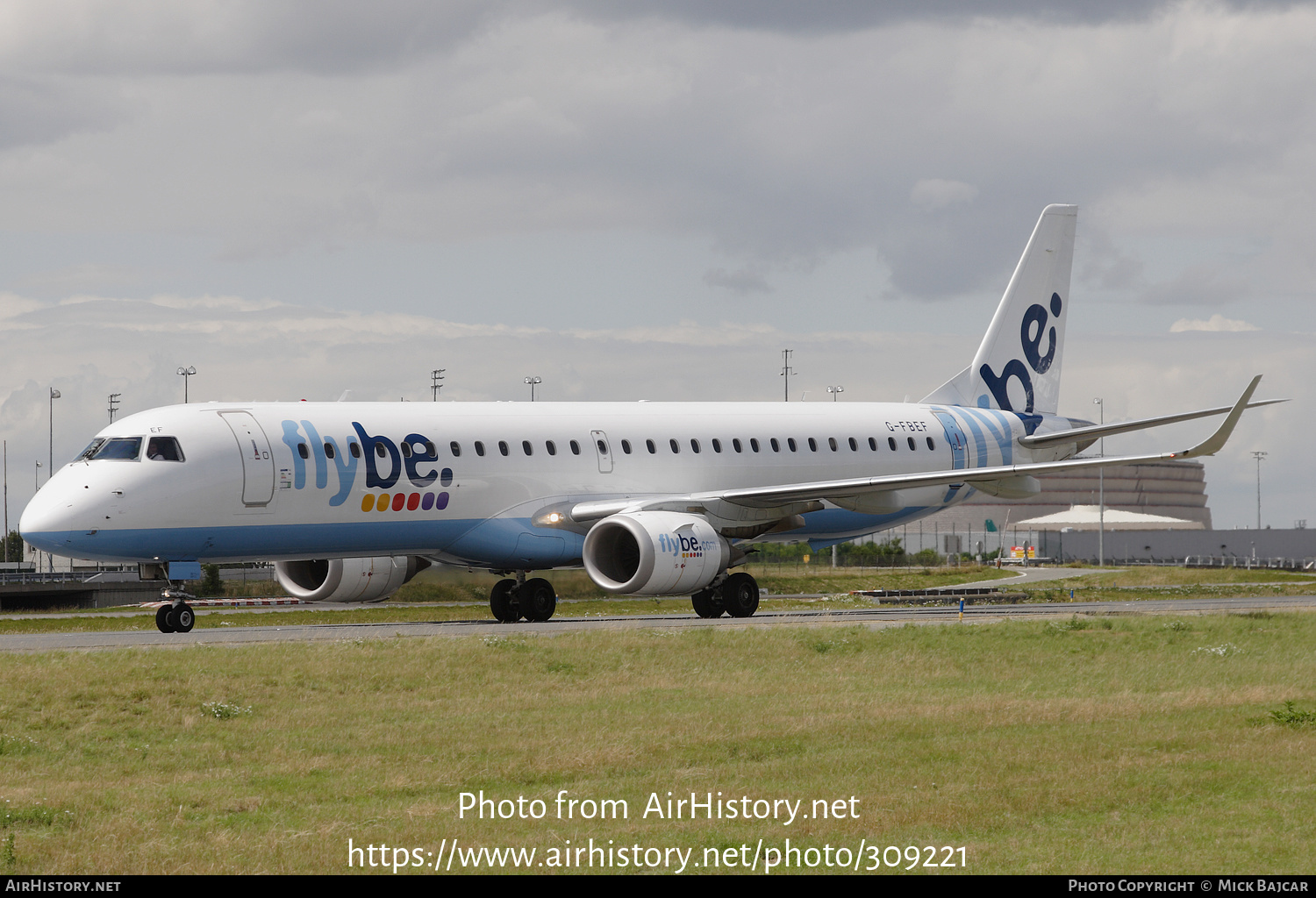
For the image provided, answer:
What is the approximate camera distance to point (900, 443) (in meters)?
37.8

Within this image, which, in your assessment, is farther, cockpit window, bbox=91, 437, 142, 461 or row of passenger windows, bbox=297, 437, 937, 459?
row of passenger windows, bbox=297, 437, 937, 459

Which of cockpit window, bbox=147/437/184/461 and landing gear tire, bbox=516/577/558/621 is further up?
cockpit window, bbox=147/437/184/461

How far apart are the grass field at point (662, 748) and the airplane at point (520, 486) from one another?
17.4ft

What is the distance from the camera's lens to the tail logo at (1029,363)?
136 feet

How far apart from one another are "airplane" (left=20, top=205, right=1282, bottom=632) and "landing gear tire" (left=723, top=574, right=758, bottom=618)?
0.05 m

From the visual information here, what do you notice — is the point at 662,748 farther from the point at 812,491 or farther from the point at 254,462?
the point at 812,491

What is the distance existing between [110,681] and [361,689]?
303 centimetres

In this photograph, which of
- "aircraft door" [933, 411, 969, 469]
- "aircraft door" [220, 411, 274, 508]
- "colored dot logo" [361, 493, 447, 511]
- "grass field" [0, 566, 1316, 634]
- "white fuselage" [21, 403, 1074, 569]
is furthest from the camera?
"aircraft door" [933, 411, 969, 469]

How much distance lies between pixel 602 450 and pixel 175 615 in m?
9.49

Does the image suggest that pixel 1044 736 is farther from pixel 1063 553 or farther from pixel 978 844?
pixel 1063 553

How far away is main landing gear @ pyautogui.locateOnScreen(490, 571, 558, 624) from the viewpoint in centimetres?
3262

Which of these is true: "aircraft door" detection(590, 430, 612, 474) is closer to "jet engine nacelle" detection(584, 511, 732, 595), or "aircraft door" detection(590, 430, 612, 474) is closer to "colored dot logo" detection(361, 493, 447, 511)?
"jet engine nacelle" detection(584, 511, 732, 595)

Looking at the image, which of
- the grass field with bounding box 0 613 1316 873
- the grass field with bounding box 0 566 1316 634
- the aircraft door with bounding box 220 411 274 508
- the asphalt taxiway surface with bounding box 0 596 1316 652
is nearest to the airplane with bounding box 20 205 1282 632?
the aircraft door with bounding box 220 411 274 508

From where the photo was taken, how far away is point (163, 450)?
88.9ft
